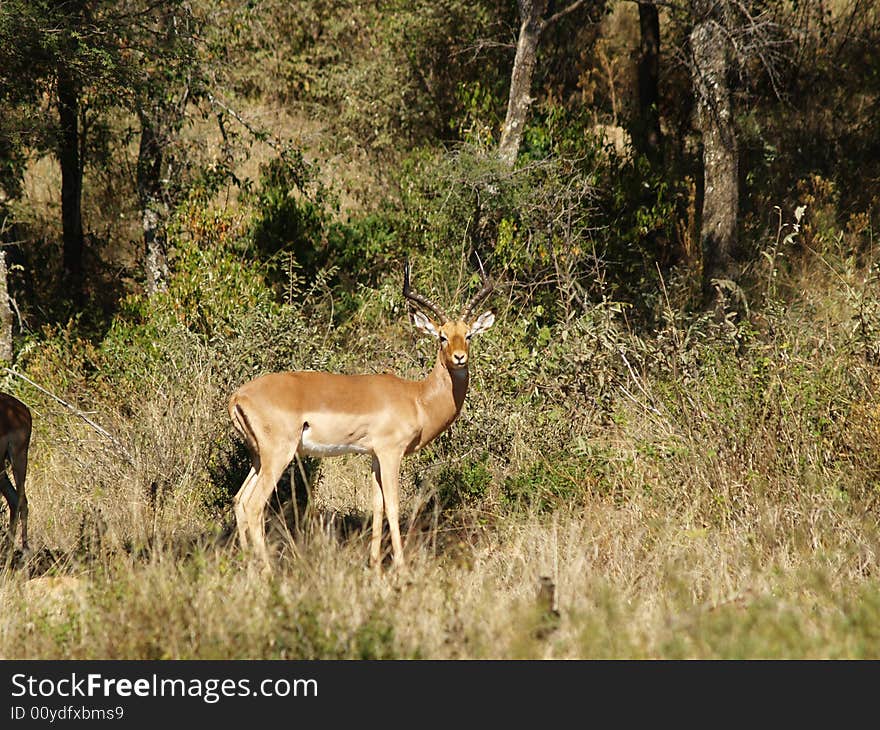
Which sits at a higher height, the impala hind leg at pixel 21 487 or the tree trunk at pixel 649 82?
the tree trunk at pixel 649 82

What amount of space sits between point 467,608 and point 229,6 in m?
12.5

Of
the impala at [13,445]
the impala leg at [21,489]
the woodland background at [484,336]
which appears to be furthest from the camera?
the impala at [13,445]

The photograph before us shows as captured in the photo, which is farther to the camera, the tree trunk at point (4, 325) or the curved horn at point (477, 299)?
the tree trunk at point (4, 325)

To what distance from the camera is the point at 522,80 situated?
1304 cm

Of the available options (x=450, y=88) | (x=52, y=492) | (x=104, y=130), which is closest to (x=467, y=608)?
(x=52, y=492)

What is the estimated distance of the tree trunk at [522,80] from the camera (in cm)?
1295

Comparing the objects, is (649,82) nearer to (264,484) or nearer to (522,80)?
(522,80)

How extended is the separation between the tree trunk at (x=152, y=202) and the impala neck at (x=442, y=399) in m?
6.70

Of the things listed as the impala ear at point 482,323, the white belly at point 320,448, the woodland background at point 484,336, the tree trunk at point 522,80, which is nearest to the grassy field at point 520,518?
the woodland background at point 484,336

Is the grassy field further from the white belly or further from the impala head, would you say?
the impala head

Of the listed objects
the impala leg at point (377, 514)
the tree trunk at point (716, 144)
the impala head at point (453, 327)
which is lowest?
the impala leg at point (377, 514)

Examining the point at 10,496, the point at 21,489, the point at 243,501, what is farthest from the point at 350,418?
the point at 10,496

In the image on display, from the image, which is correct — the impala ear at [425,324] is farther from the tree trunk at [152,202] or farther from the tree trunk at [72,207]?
the tree trunk at [72,207]

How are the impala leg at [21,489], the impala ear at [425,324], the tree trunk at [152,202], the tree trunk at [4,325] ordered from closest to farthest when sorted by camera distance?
the impala leg at [21,489], the impala ear at [425,324], the tree trunk at [4,325], the tree trunk at [152,202]
